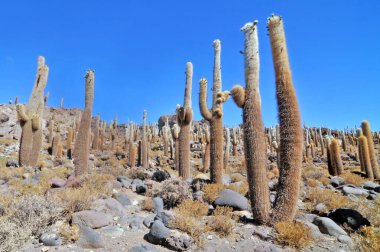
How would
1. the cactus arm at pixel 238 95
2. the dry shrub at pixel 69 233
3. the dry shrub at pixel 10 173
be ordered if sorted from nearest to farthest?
the dry shrub at pixel 69 233 < the cactus arm at pixel 238 95 < the dry shrub at pixel 10 173

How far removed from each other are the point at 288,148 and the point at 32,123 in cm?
1640

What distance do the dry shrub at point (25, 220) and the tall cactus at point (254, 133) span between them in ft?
16.3

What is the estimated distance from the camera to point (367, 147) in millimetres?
20625

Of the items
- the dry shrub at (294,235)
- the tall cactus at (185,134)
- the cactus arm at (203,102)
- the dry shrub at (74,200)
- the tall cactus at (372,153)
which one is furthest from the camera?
the tall cactus at (372,153)

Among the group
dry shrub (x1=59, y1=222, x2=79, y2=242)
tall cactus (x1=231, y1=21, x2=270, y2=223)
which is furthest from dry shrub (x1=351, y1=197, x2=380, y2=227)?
dry shrub (x1=59, y1=222, x2=79, y2=242)

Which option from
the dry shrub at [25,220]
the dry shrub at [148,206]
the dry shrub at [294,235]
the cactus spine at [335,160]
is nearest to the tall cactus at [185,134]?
the dry shrub at [148,206]

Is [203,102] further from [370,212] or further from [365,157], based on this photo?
[365,157]

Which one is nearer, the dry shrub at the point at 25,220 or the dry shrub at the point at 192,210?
the dry shrub at the point at 25,220

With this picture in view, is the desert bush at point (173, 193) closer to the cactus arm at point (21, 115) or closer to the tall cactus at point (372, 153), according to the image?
the cactus arm at point (21, 115)

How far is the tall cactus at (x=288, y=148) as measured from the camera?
8.62 m

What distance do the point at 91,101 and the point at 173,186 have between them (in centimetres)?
826

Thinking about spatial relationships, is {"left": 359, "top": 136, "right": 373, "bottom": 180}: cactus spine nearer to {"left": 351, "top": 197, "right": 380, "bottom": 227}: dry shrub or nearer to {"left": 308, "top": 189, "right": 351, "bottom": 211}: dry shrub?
{"left": 308, "top": 189, "right": 351, "bottom": 211}: dry shrub

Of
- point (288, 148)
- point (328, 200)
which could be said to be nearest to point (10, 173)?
point (288, 148)

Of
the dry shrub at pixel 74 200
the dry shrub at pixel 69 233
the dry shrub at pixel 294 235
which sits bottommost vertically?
the dry shrub at pixel 294 235
